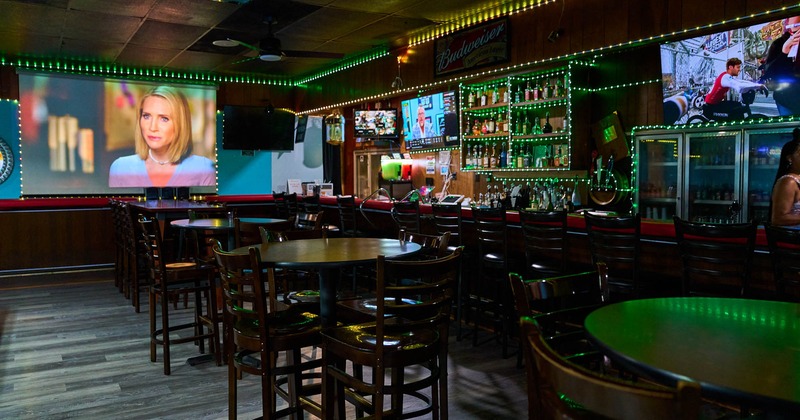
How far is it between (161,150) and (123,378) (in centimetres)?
776

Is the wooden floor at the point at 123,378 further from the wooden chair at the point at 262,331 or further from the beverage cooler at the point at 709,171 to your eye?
the beverage cooler at the point at 709,171

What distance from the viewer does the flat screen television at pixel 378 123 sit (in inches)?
375

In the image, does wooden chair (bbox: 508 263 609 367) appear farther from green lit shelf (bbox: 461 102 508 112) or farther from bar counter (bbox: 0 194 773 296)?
green lit shelf (bbox: 461 102 508 112)

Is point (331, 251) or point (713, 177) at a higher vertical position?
point (713, 177)

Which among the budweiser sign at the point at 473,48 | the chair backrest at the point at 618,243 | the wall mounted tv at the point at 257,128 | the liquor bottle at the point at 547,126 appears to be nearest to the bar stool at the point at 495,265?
the chair backrest at the point at 618,243

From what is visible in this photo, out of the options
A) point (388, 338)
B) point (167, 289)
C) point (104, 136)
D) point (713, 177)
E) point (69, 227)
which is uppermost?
point (104, 136)

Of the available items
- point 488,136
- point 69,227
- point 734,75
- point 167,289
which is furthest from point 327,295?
point 69,227

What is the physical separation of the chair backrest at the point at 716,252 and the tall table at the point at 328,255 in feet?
5.10

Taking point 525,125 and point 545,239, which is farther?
point 525,125

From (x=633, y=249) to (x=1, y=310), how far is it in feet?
21.3

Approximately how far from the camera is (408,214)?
5750 millimetres

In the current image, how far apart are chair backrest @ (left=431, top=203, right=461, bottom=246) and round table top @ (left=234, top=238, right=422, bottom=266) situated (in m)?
1.31

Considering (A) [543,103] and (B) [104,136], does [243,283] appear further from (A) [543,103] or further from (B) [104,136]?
(B) [104,136]

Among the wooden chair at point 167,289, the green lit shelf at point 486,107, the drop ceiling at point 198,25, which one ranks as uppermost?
the drop ceiling at point 198,25
